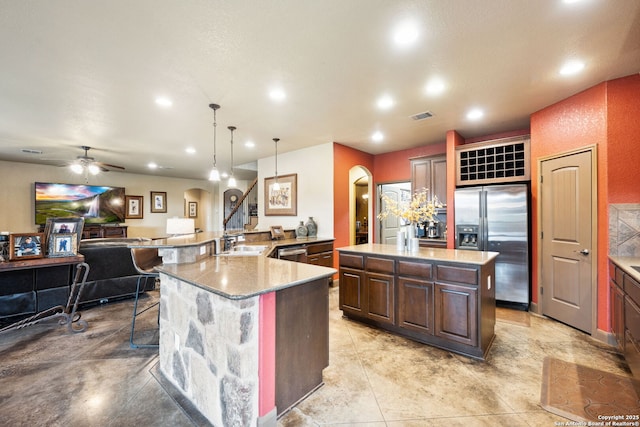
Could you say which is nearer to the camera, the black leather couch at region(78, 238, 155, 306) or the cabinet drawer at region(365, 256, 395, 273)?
the cabinet drawer at region(365, 256, 395, 273)

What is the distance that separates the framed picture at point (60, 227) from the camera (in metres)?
3.17

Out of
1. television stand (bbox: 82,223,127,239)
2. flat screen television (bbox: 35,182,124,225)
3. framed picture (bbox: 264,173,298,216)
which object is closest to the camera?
framed picture (bbox: 264,173,298,216)

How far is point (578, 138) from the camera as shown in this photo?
124 inches

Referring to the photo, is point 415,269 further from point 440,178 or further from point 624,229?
point 440,178

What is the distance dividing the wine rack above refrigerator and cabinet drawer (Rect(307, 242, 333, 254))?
8.01ft

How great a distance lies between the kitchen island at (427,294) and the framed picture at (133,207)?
7.85m

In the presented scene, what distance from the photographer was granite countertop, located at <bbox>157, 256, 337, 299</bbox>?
154 cm

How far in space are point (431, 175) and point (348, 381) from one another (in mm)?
3954

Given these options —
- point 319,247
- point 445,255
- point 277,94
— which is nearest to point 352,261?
point 445,255

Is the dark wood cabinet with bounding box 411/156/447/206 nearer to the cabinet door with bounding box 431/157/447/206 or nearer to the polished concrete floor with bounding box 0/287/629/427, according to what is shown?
the cabinet door with bounding box 431/157/447/206

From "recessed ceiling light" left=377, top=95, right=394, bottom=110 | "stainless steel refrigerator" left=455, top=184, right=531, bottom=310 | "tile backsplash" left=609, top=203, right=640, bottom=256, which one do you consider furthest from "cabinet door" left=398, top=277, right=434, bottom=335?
"recessed ceiling light" left=377, top=95, right=394, bottom=110

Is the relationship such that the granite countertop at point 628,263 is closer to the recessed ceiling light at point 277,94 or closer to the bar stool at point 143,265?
the recessed ceiling light at point 277,94

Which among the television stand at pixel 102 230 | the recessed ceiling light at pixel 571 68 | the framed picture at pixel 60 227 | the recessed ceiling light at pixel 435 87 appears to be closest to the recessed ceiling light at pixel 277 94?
the recessed ceiling light at pixel 435 87

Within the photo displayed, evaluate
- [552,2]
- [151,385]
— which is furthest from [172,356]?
[552,2]
